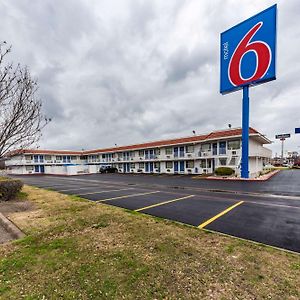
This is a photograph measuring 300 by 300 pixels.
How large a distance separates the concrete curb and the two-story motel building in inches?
165

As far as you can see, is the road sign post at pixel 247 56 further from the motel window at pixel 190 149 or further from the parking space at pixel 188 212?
the parking space at pixel 188 212

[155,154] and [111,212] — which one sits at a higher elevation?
[155,154]

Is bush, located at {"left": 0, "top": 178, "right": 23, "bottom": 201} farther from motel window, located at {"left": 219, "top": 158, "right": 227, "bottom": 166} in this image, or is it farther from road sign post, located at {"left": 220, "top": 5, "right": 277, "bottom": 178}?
motel window, located at {"left": 219, "top": 158, "right": 227, "bottom": 166}

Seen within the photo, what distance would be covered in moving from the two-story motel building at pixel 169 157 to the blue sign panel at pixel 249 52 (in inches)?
298

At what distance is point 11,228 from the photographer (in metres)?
5.75

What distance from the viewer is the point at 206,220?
6520 mm

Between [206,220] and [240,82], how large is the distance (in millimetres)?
19890

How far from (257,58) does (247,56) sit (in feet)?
3.74

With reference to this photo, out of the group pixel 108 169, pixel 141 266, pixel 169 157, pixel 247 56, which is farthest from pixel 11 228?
pixel 108 169

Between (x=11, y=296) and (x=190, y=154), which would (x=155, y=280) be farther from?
(x=190, y=154)

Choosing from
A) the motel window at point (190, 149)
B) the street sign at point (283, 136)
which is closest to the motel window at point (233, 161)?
the motel window at point (190, 149)

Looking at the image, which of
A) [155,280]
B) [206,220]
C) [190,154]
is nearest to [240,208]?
[206,220]

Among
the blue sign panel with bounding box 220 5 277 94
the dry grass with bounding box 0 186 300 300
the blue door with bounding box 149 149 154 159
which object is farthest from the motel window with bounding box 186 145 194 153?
the dry grass with bounding box 0 186 300 300

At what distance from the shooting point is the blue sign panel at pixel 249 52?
747 inches
